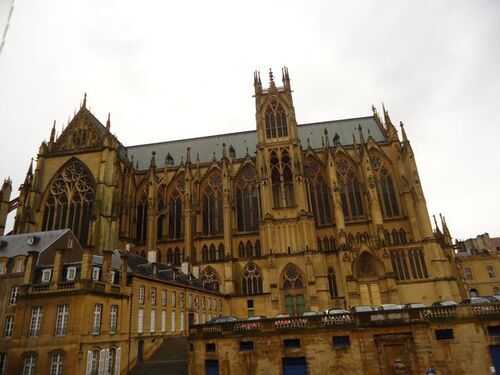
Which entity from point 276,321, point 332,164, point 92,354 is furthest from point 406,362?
point 332,164

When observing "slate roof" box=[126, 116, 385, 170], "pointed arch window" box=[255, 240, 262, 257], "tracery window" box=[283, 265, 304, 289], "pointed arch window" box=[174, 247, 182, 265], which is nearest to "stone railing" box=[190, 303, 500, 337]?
"tracery window" box=[283, 265, 304, 289]

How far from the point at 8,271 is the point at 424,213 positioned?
135 feet

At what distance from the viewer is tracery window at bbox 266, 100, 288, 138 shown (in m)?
49.4

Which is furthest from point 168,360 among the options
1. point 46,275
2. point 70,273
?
point 46,275

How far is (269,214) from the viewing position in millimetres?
44125

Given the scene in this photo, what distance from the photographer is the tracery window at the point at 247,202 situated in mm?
48062

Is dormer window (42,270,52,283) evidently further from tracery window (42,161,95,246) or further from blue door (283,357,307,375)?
blue door (283,357,307,375)

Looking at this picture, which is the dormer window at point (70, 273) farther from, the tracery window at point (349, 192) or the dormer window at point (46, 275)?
the tracery window at point (349, 192)

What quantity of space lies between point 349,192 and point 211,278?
20932 millimetres

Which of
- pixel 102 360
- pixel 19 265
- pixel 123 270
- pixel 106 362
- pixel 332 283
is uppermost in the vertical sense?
pixel 19 265

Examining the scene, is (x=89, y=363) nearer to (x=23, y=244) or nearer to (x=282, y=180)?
(x=23, y=244)

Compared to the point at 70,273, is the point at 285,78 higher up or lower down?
higher up

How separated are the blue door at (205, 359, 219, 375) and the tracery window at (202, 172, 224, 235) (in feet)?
80.8

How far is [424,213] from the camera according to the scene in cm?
4216
